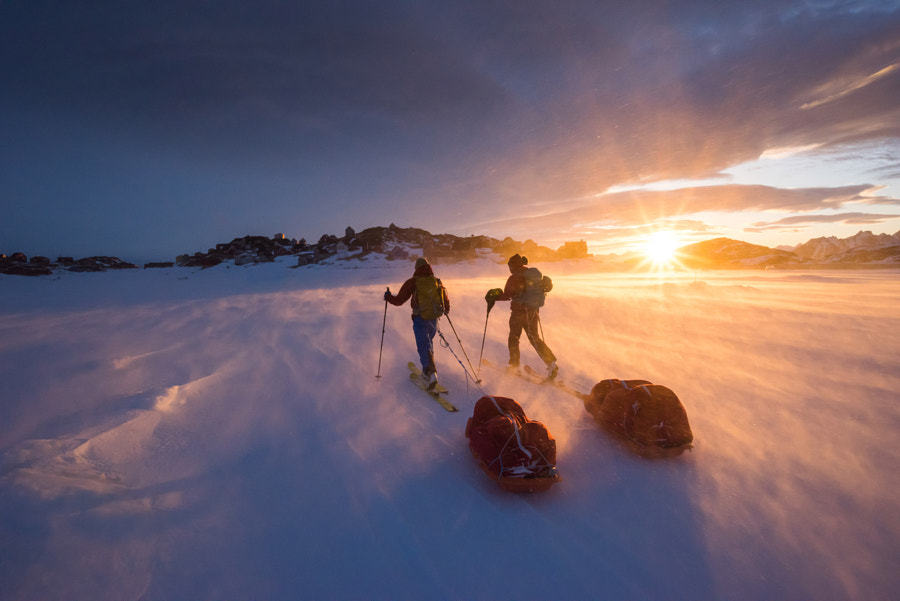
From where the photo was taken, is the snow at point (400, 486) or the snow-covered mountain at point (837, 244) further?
the snow-covered mountain at point (837, 244)

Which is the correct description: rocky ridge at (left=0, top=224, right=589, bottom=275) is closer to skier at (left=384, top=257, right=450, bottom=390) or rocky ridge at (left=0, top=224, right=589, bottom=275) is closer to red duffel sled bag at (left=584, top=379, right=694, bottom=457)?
skier at (left=384, top=257, right=450, bottom=390)

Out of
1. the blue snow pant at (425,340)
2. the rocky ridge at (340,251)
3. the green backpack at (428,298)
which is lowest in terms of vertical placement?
the blue snow pant at (425,340)

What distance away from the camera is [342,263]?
97.0ft

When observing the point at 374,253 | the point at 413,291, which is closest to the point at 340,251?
the point at 374,253

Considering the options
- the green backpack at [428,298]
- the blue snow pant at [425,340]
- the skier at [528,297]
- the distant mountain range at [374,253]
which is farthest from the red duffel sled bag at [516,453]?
the distant mountain range at [374,253]

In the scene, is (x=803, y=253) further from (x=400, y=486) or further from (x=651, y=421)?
(x=400, y=486)

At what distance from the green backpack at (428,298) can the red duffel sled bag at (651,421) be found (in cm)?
337

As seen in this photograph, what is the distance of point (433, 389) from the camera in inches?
231

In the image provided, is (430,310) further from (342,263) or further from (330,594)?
(342,263)

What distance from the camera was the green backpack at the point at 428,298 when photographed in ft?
19.3

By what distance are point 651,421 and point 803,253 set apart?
141m

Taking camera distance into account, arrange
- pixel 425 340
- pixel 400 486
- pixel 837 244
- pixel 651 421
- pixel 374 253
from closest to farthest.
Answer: pixel 400 486 < pixel 651 421 < pixel 425 340 < pixel 374 253 < pixel 837 244

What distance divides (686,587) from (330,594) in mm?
3079

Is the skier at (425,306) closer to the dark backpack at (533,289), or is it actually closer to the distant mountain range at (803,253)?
the dark backpack at (533,289)
